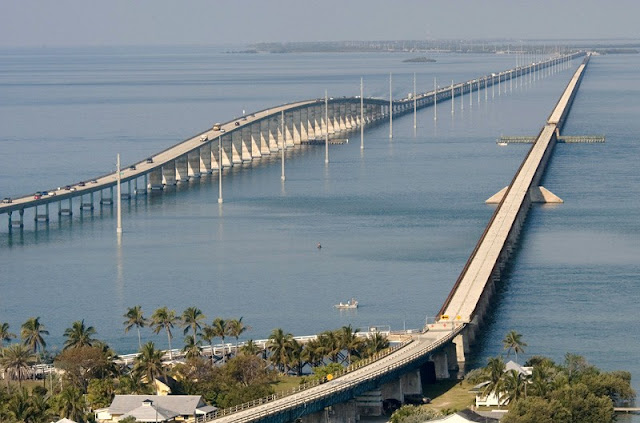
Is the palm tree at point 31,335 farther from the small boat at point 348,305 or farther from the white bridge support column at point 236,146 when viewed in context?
the white bridge support column at point 236,146

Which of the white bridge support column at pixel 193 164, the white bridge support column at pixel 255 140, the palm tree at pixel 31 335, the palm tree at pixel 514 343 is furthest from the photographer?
A: the white bridge support column at pixel 255 140

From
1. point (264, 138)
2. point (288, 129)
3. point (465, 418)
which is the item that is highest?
point (288, 129)

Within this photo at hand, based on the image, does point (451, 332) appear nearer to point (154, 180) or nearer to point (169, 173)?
point (154, 180)

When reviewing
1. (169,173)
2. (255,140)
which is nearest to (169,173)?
(169,173)

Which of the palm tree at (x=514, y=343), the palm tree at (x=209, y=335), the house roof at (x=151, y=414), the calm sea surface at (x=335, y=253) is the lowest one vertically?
the house roof at (x=151, y=414)

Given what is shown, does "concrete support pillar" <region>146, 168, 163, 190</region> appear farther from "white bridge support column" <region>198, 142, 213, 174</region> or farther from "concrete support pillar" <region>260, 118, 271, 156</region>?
"concrete support pillar" <region>260, 118, 271, 156</region>

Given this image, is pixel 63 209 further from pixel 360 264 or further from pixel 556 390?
pixel 556 390

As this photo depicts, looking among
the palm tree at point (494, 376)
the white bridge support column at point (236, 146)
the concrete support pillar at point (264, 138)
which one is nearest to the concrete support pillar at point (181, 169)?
the white bridge support column at point (236, 146)
